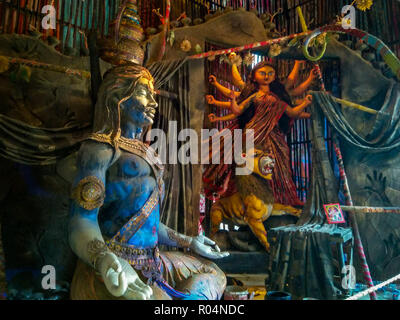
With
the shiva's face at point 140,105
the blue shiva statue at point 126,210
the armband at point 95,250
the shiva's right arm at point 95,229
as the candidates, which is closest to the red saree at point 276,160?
the blue shiva statue at point 126,210

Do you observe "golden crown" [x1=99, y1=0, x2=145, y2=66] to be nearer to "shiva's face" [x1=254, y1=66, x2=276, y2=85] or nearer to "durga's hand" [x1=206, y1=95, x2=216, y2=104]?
"durga's hand" [x1=206, y1=95, x2=216, y2=104]

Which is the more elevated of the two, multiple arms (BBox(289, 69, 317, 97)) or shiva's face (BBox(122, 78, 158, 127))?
multiple arms (BBox(289, 69, 317, 97))

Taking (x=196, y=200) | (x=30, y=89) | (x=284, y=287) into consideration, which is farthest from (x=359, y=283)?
(x=30, y=89)

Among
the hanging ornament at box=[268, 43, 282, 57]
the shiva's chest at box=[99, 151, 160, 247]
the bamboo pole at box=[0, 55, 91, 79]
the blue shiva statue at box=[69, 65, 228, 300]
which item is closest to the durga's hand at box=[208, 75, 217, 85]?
the hanging ornament at box=[268, 43, 282, 57]

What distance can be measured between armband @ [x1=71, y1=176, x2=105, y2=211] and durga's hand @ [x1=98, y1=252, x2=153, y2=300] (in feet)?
1.11

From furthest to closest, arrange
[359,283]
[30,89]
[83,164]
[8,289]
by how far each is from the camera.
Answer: [359,283] < [30,89] < [8,289] < [83,164]

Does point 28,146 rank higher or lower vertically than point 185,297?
higher

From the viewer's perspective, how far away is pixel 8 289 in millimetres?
2283

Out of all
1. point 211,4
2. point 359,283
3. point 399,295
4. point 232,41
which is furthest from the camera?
point 211,4

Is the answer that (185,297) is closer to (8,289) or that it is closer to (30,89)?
(8,289)

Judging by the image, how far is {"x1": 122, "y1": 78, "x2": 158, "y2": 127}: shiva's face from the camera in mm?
A: 2068

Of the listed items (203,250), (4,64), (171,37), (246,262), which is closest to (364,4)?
(171,37)

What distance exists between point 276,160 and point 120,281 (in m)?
3.88

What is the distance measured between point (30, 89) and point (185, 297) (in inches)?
78.3
